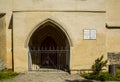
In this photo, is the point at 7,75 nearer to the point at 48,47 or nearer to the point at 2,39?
the point at 2,39

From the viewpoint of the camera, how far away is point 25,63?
17.8 metres

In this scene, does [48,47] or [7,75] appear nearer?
[7,75]

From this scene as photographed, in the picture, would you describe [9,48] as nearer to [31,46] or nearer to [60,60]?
[31,46]

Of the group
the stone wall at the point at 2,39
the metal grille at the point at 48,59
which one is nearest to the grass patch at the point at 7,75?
the stone wall at the point at 2,39

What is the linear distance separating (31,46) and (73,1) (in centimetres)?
471

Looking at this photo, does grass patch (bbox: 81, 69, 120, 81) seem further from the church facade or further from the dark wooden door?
the dark wooden door

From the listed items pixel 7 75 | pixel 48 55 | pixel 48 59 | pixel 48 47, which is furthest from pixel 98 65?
pixel 48 47

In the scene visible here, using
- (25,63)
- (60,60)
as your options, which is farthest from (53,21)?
(60,60)

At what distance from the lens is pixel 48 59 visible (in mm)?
21656

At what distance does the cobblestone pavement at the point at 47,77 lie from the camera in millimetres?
15422

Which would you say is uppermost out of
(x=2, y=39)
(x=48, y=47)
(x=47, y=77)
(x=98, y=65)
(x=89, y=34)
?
(x=89, y=34)

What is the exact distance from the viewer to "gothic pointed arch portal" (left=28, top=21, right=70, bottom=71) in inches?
809

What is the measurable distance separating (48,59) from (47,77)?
539cm

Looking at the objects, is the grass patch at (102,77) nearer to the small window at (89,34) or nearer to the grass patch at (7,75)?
the small window at (89,34)
